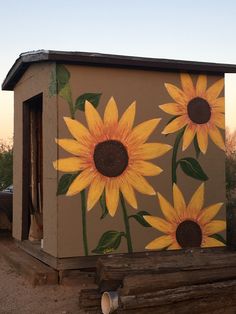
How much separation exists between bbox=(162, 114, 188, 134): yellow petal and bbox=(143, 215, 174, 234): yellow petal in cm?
133

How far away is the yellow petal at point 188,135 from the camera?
8.00 meters

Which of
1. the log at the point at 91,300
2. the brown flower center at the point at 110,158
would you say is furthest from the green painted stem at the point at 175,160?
the log at the point at 91,300

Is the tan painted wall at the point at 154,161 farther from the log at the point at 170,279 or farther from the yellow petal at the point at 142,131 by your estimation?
the log at the point at 170,279

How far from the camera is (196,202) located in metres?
8.06

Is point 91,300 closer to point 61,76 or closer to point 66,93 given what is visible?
point 66,93

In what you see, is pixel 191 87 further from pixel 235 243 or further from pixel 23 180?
pixel 23 180

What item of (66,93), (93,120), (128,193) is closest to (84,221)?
(128,193)

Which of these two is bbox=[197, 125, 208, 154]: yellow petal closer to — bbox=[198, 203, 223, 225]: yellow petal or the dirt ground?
bbox=[198, 203, 223, 225]: yellow petal

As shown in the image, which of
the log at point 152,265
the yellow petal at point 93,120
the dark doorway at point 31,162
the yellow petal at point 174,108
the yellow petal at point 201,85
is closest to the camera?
the log at point 152,265

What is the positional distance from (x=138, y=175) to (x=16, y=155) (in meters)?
3.01

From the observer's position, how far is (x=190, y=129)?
805 centimetres

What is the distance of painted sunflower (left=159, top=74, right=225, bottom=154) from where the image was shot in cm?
798

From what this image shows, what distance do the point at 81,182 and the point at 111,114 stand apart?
110cm

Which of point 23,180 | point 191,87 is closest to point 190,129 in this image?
point 191,87
